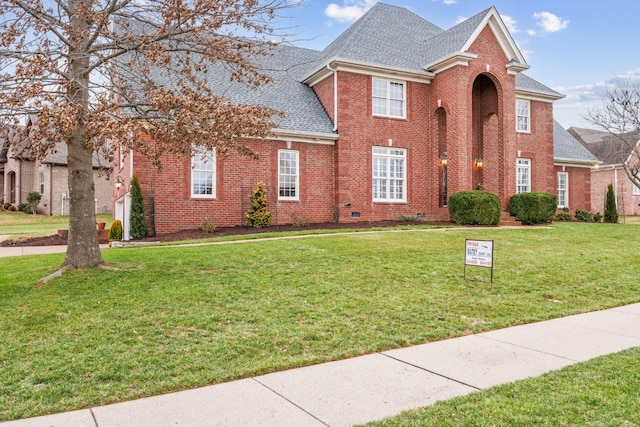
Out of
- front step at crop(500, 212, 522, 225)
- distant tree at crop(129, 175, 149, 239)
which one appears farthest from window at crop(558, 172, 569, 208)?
distant tree at crop(129, 175, 149, 239)

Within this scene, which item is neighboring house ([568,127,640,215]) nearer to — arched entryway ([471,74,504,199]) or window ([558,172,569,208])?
window ([558,172,569,208])

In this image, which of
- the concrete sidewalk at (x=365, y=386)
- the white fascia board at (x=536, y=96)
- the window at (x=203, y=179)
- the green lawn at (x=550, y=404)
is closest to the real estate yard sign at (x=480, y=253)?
the concrete sidewalk at (x=365, y=386)

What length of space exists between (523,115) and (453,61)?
673 centimetres

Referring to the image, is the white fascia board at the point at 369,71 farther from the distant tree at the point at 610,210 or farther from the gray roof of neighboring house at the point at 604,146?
the gray roof of neighboring house at the point at 604,146

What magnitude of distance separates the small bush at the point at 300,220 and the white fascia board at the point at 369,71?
6.07 metres

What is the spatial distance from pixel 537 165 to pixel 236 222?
15.9 m

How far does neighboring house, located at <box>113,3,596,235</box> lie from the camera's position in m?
18.3

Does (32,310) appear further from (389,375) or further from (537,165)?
(537,165)

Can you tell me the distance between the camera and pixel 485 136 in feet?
76.5

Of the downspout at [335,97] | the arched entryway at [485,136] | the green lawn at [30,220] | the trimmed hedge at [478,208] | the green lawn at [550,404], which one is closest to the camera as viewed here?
the green lawn at [550,404]

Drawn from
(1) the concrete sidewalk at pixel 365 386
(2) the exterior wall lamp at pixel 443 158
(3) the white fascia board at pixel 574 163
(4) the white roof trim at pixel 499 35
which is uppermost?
(4) the white roof trim at pixel 499 35

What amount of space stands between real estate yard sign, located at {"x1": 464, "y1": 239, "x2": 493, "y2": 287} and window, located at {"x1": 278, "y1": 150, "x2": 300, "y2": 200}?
10733 mm

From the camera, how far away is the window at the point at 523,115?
24.4 m

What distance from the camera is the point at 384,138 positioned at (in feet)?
66.8
